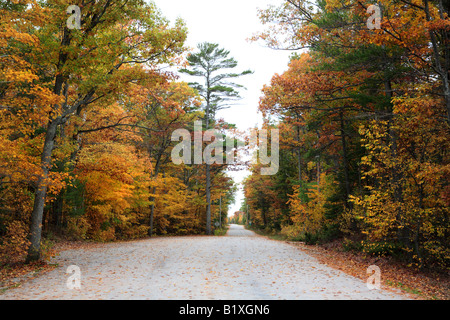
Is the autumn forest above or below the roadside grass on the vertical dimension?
above

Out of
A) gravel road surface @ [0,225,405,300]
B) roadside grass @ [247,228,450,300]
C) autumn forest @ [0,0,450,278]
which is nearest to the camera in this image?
gravel road surface @ [0,225,405,300]

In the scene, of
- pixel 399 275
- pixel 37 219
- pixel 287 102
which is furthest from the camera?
pixel 287 102

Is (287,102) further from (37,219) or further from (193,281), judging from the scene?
(37,219)

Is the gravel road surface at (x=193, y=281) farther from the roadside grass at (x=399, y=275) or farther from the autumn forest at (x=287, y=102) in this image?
the autumn forest at (x=287, y=102)

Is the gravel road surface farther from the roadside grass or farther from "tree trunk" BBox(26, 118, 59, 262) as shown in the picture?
"tree trunk" BBox(26, 118, 59, 262)

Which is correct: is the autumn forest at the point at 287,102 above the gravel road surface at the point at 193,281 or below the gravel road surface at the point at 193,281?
above

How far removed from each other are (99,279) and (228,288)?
10.6ft

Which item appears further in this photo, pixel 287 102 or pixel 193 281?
pixel 287 102

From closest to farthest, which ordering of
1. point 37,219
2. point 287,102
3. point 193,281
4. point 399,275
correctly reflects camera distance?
point 193,281 < point 399,275 < point 37,219 < point 287,102

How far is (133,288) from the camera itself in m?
6.36

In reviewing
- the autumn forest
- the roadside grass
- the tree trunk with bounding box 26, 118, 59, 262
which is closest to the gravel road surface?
the roadside grass

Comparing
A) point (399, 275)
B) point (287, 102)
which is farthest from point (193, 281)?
point (287, 102)

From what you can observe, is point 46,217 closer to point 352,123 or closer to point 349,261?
point 349,261

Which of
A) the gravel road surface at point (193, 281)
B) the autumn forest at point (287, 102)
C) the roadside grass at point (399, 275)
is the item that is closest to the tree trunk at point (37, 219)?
the autumn forest at point (287, 102)
